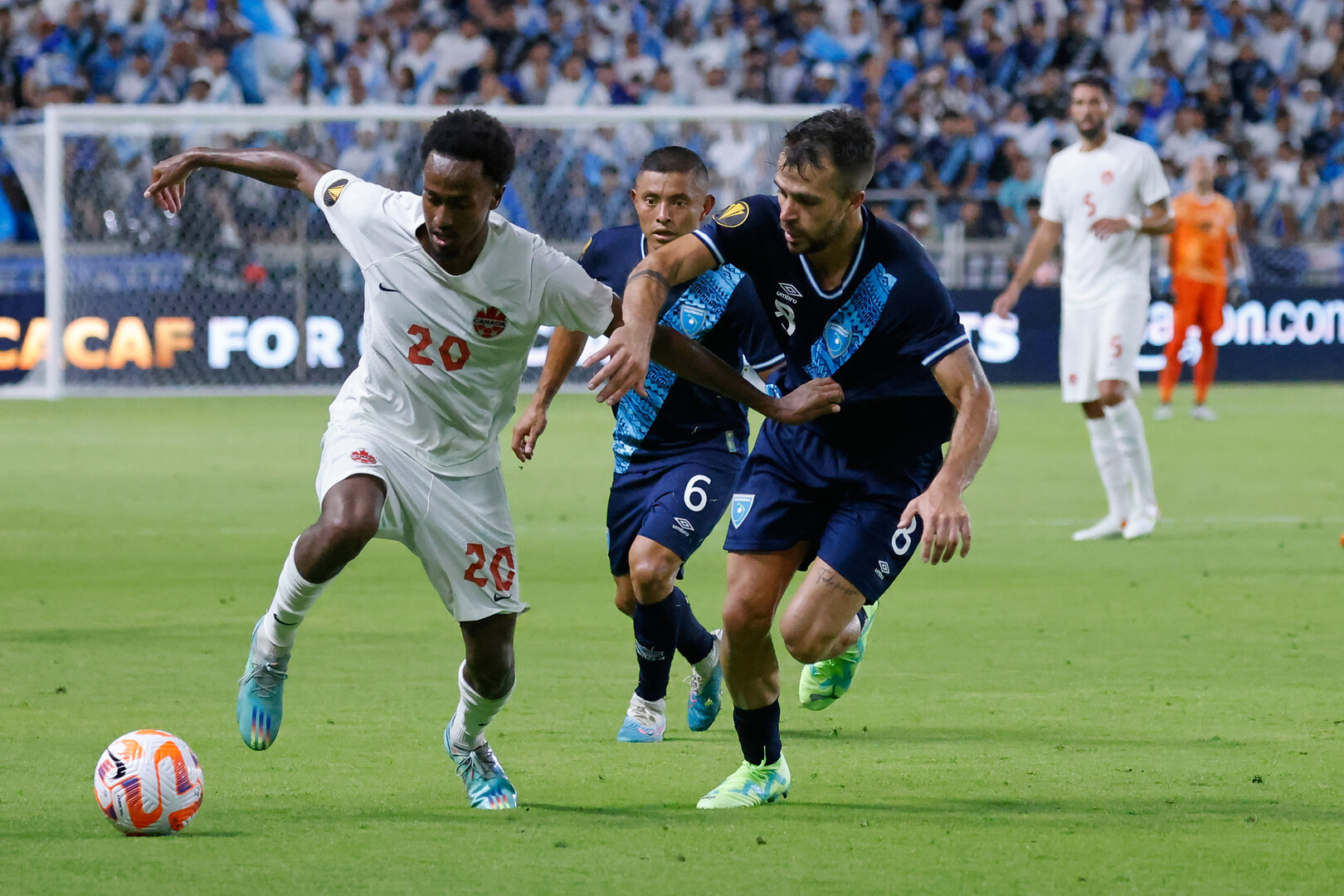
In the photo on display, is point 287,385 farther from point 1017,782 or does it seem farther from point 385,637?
point 1017,782

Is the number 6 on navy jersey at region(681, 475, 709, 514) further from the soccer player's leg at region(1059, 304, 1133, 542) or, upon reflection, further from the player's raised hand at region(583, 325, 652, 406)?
the soccer player's leg at region(1059, 304, 1133, 542)

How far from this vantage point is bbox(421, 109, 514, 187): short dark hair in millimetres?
4570

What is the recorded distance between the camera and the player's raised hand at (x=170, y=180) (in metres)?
5.16

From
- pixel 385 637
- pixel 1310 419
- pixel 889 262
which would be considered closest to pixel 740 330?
pixel 889 262

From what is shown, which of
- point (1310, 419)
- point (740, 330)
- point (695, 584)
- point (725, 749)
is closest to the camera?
point (725, 749)

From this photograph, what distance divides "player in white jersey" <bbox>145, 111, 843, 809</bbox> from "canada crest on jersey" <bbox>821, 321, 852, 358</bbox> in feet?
0.88

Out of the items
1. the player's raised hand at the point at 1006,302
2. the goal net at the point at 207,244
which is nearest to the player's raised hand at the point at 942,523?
the player's raised hand at the point at 1006,302

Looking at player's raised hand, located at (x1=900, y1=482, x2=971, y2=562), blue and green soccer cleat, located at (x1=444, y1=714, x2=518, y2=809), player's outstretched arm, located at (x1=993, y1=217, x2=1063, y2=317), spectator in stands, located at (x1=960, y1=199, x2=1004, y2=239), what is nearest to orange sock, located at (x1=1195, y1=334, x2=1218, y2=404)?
spectator in stands, located at (x1=960, y1=199, x2=1004, y2=239)

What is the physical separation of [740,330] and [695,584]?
10.0 ft

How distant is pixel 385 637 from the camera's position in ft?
24.7

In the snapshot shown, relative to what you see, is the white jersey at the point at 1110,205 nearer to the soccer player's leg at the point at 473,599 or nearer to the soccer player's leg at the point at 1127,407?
the soccer player's leg at the point at 1127,407

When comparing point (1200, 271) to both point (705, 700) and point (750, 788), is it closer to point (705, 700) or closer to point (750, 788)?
point (705, 700)

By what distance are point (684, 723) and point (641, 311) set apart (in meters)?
2.09

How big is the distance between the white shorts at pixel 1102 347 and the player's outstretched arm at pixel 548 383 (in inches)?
200
